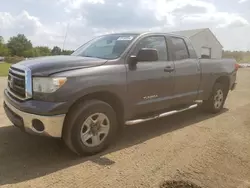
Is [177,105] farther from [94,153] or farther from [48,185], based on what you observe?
[48,185]

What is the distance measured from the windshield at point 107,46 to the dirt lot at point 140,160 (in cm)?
151

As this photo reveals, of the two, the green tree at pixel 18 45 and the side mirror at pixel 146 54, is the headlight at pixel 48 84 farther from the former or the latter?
the green tree at pixel 18 45

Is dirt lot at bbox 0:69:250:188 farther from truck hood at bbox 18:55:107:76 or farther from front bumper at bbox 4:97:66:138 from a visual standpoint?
truck hood at bbox 18:55:107:76

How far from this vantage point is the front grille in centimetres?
388

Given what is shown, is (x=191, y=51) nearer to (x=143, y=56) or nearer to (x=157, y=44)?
(x=157, y=44)

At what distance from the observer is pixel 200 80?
608 cm

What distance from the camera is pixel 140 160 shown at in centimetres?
404

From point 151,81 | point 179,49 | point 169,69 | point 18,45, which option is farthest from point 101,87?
point 18,45

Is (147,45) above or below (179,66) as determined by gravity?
above

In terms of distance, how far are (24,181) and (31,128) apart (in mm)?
726

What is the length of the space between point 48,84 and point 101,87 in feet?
2.52

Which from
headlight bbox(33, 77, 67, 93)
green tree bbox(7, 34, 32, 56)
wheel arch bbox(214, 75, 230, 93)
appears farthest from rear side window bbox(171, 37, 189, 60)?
green tree bbox(7, 34, 32, 56)

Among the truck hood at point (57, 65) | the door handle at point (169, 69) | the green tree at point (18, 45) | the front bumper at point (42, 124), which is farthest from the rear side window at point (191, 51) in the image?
the green tree at point (18, 45)

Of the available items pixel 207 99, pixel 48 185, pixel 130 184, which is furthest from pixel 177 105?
pixel 48 185
